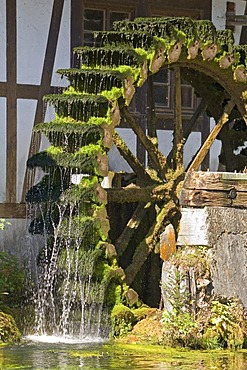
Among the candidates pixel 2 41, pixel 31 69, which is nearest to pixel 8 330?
pixel 31 69

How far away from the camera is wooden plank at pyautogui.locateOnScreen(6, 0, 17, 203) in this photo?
12297 millimetres

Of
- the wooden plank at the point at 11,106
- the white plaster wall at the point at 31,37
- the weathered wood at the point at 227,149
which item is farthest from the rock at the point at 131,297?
the weathered wood at the point at 227,149

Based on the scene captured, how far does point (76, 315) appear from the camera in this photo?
418 inches

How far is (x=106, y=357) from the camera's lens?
9.20 metres

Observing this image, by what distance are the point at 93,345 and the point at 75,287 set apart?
796mm

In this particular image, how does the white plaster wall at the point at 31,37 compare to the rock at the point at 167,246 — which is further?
the white plaster wall at the point at 31,37

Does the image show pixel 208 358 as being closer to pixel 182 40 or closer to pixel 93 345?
pixel 93 345

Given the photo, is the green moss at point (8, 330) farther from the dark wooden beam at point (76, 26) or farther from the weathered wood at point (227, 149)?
the weathered wood at point (227, 149)

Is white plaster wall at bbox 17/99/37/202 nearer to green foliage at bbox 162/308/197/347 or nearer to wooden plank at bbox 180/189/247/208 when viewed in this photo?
wooden plank at bbox 180/189/247/208

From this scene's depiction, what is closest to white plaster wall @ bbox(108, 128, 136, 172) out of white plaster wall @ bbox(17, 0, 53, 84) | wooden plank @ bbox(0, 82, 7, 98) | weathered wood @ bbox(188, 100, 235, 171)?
weathered wood @ bbox(188, 100, 235, 171)

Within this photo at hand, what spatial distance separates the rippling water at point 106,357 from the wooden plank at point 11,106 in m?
2.70

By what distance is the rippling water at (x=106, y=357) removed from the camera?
28.6 ft

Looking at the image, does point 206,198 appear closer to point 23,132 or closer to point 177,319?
point 177,319

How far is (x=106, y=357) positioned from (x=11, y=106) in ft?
12.9
